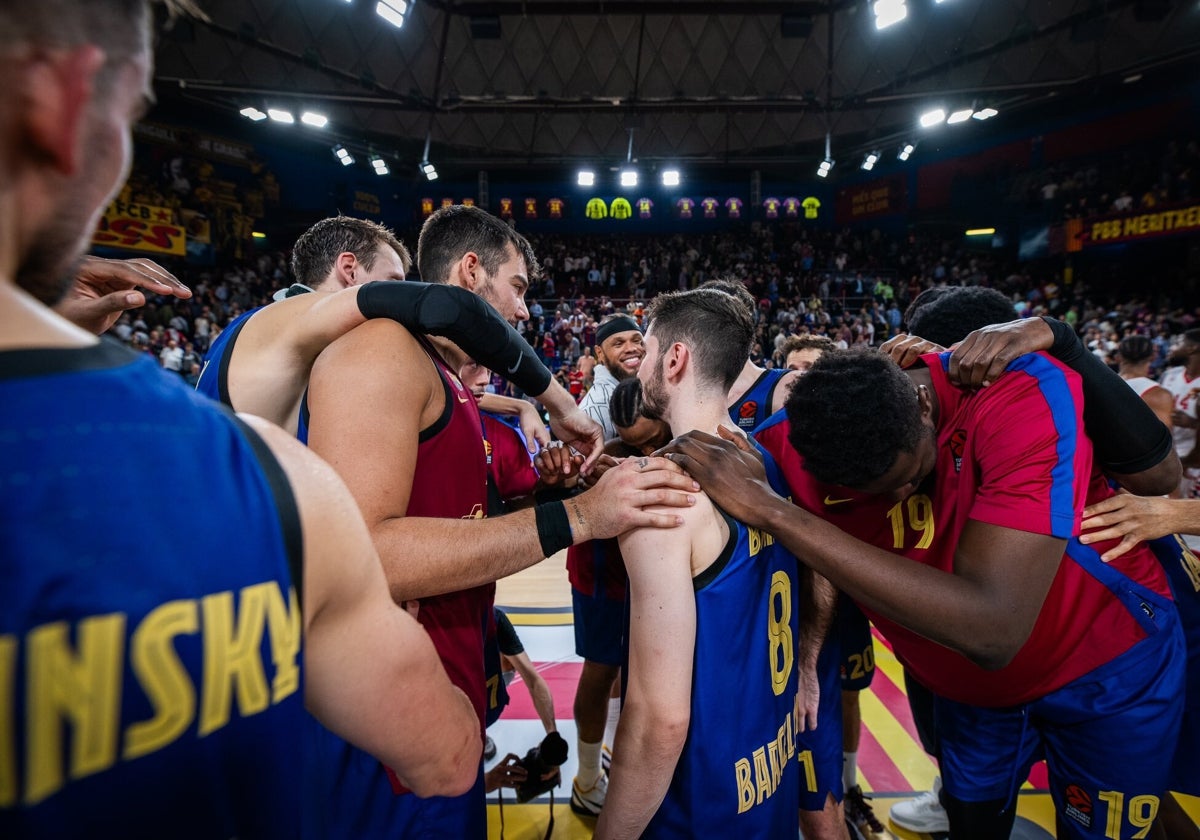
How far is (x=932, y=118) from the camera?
70.2 feet

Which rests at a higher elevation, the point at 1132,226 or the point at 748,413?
the point at 1132,226

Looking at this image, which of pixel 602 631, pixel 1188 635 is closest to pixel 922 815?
pixel 1188 635

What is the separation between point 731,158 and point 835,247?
593 cm

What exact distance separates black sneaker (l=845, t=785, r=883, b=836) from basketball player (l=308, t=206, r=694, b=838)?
1943 mm

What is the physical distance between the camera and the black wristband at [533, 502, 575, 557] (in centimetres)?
164

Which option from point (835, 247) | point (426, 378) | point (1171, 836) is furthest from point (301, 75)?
point (1171, 836)

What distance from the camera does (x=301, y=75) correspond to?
70.2 feet

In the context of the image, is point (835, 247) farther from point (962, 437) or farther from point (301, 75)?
point (962, 437)

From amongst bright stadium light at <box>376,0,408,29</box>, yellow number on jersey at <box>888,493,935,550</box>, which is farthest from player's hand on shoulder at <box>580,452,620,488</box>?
bright stadium light at <box>376,0,408,29</box>

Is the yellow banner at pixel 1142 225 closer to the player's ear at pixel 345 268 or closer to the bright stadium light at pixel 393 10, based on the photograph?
the player's ear at pixel 345 268

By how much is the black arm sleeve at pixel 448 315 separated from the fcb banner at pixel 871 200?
27.6 metres

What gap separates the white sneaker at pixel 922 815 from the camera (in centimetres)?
285

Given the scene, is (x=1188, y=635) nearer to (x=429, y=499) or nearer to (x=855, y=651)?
(x=855, y=651)

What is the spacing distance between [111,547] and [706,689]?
146 cm
